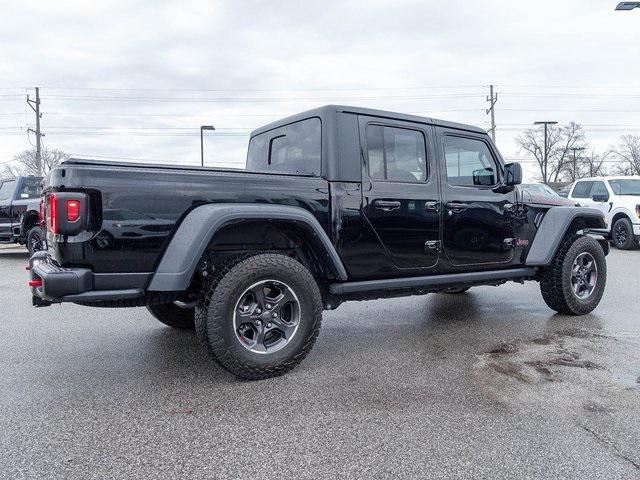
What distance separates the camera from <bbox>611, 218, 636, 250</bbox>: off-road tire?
12.5 metres

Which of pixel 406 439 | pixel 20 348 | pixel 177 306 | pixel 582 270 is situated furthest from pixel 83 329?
pixel 582 270

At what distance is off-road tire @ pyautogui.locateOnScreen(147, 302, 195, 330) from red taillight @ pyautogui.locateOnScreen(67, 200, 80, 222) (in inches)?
69.3

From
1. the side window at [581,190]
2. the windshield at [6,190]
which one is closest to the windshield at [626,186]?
the side window at [581,190]

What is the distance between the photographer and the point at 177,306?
4.68 metres

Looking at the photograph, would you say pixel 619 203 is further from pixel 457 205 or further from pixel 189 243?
pixel 189 243

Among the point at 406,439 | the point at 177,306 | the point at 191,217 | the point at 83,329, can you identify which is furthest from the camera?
the point at 83,329

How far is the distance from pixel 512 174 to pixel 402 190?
1365mm

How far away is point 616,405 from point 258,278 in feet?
7.59

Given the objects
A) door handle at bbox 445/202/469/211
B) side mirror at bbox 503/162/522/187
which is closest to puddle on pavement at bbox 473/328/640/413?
door handle at bbox 445/202/469/211

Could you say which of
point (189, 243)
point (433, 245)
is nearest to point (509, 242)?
point (433, 245)

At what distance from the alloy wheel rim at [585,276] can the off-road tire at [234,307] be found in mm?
3275

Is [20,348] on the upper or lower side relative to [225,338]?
lower

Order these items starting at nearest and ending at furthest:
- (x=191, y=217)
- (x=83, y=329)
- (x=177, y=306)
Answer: (x=191, y=217), (x=177, y=306), (x=83, y=329)

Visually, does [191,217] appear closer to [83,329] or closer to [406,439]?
[406,439]
